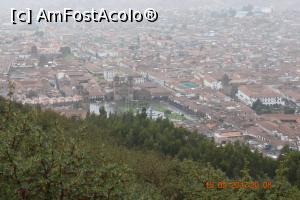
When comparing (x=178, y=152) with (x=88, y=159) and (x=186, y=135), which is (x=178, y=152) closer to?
(x=186, y=135)

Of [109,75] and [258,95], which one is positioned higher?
[109,75]
